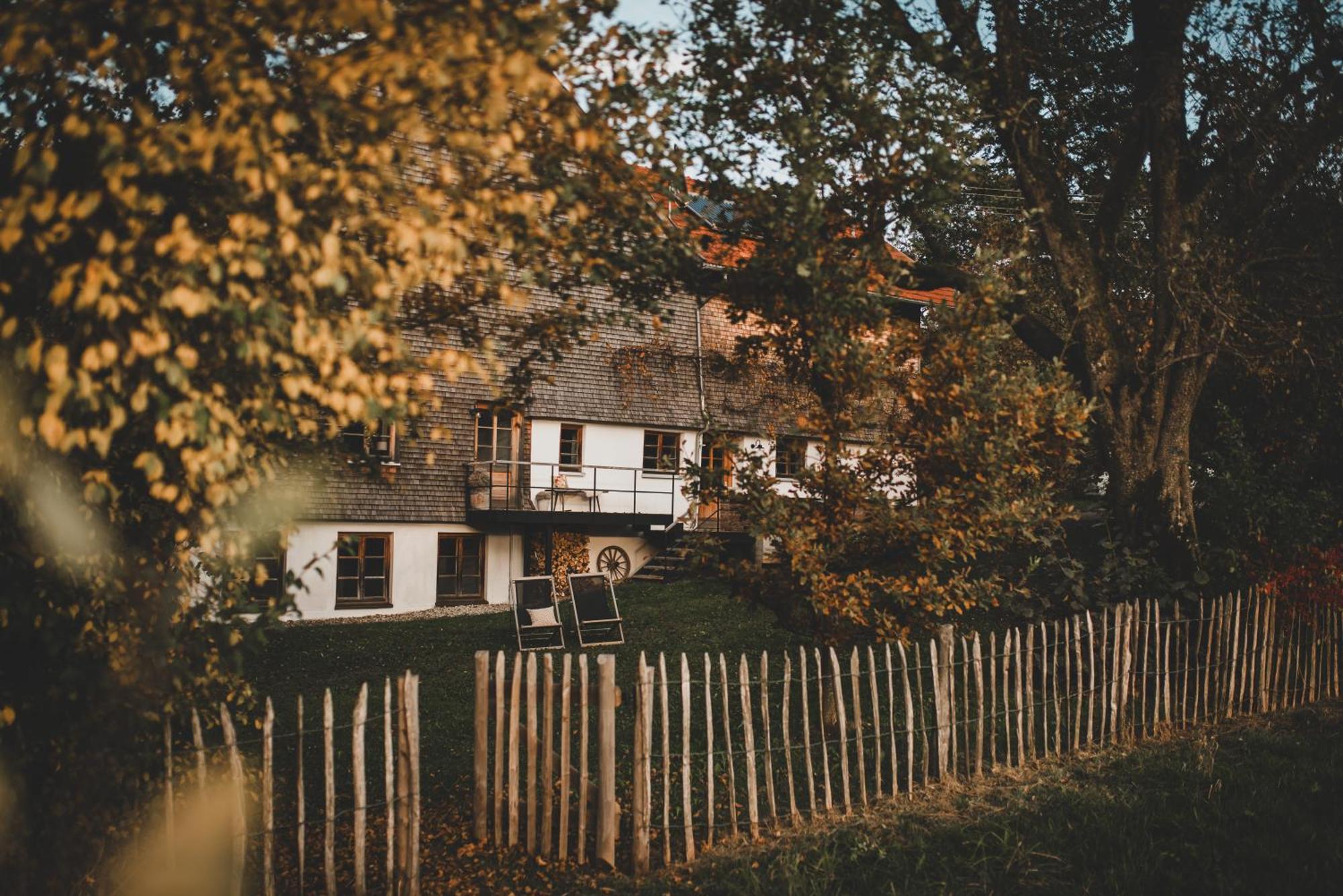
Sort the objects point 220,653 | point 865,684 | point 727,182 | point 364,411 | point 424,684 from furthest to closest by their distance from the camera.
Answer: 1. point 424,684
2. point 865,684
3. point 727,182
4. point 220,653
5. point 364,411

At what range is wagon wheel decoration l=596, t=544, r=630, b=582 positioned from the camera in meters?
22.3

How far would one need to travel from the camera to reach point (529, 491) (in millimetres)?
21266

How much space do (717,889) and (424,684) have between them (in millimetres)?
7433

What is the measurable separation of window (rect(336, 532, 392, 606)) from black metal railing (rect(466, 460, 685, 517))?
6.98 ft

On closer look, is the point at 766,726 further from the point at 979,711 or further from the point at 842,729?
the point at 979,711

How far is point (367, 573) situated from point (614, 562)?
18.8 feet

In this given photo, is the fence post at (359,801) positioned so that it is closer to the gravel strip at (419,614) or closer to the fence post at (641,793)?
the fence post at (641,793)

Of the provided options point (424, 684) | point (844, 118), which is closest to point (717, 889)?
point (844, 118)

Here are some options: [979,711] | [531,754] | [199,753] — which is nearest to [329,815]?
[199,753]

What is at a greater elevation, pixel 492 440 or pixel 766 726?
pixel 492 440

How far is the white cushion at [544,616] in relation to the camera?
14.0 metres

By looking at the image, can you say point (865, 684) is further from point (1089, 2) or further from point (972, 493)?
point (1089, 2)

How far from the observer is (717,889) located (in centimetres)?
545

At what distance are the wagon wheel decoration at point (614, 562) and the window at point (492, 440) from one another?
3.36 m
